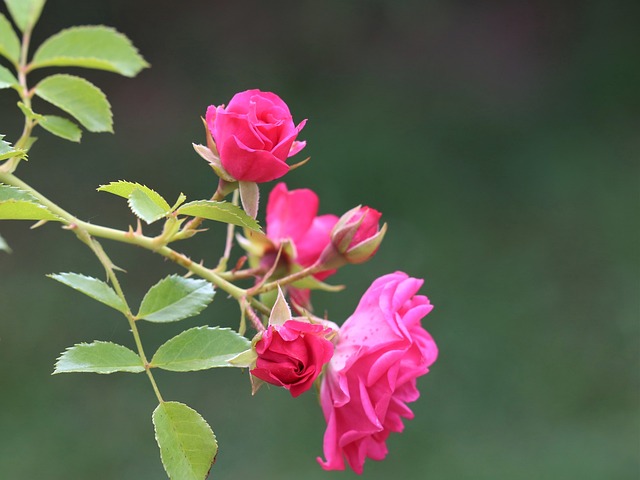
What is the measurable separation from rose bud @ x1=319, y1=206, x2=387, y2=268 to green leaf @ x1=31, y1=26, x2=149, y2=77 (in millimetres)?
164

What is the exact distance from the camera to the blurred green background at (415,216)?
5.69 feet

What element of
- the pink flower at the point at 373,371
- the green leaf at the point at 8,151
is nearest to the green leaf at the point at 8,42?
the green leaf at the point at 8,151

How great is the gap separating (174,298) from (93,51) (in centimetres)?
18

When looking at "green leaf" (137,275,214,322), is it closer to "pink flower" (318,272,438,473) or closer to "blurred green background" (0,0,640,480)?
"pink flower" (318,272,438,473)

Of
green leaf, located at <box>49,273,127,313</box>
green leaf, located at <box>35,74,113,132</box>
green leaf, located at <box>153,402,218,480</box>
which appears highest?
green leaf, located at <box>35,74,113,132</box>

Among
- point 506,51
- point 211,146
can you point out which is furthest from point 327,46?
point 211,146

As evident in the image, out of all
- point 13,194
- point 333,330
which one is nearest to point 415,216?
point 333,330

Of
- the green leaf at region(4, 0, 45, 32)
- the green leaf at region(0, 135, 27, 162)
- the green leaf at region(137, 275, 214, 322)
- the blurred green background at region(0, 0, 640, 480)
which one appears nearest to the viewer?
the green leaf at region(0, 135, 27, 162)

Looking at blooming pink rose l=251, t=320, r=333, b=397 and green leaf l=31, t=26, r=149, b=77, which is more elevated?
green leaf l=31, t=26, r=149, b=77

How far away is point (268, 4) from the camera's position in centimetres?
278

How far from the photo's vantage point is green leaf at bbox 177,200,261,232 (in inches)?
17.3

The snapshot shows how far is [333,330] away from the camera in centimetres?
51

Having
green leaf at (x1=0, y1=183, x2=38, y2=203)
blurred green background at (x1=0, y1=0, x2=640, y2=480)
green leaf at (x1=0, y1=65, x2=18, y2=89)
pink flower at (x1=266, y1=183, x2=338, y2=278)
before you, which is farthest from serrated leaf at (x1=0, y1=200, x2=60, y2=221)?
blurred green background at (x1=0, y1=0, x2=640, y2=480)

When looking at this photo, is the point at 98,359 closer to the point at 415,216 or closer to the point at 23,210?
the point at 23,210
